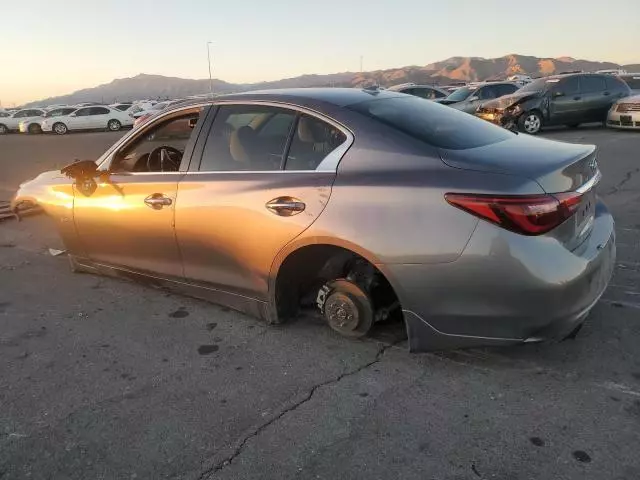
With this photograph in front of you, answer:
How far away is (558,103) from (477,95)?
345 centimetres

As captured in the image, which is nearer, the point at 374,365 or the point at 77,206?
the point at 374,365

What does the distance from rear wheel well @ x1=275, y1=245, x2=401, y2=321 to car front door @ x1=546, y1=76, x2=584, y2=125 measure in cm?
1323

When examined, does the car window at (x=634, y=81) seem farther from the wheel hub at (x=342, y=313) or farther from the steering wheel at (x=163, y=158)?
the wheel hub at (x=342, y=313)

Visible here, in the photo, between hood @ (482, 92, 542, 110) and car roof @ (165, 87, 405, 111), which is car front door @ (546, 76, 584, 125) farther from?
car roof @ (165, 87, 405, 111)

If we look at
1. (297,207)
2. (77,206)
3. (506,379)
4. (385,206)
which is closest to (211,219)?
(297,207)

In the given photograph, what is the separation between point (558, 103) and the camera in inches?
583

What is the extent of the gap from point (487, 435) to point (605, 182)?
6.69 metres

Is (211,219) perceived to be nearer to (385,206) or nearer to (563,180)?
(385,206)

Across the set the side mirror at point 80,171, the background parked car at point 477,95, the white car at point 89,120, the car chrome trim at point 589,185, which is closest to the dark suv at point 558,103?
the background parked car at point 477,95

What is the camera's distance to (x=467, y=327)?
2.86 metres

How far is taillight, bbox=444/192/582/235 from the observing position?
2.62 meters

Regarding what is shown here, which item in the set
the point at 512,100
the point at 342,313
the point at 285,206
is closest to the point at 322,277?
the point at 342,313

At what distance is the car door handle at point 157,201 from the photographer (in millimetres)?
3850

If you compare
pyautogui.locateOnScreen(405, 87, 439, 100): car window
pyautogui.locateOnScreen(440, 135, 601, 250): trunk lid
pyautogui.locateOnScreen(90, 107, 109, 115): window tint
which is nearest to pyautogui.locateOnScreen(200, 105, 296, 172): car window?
pyautogui.locateOnScreen(440, 135, 601, 250): trunk lid
